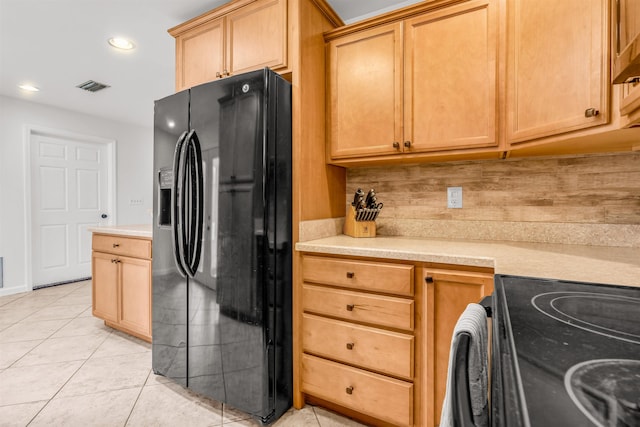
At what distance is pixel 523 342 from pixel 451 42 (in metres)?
1.62

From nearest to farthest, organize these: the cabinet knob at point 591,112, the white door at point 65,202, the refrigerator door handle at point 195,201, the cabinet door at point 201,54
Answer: the cabinet knob at point 591,112 < the refrigerator door handle at point 195,201 < the cabinet door at point 201,54 < the white door at point 65,202

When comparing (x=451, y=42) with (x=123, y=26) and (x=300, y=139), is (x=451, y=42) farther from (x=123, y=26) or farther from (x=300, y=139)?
(x=123, y=26)

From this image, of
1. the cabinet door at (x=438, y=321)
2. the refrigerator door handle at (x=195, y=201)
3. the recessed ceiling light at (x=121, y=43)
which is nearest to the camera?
the cabinet door at (x=438, y=321)

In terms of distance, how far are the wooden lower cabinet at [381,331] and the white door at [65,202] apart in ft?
14.2

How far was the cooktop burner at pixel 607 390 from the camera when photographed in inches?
12.0

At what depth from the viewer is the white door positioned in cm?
404

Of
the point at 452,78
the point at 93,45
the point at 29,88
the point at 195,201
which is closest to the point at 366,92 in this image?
the point at 452,78

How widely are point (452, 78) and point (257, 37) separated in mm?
1144

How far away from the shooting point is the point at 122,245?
2.43 metres

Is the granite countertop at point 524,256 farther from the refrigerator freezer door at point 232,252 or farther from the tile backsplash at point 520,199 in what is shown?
the refrigerator freezer door at point 232,252

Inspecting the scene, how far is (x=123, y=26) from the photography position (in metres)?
2.34

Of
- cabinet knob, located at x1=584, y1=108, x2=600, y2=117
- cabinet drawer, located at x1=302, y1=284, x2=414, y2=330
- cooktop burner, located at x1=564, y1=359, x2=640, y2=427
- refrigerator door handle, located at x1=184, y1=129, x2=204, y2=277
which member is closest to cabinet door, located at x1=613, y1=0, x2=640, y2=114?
cabinet knob, located at x1=584, y1=108, x2=600, y2=117

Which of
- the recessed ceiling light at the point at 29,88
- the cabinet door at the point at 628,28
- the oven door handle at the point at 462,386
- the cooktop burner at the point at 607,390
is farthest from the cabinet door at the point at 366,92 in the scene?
the recessed ceiling light at the point at 29,88

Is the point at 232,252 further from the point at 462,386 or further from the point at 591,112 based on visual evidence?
the point at 591,112
